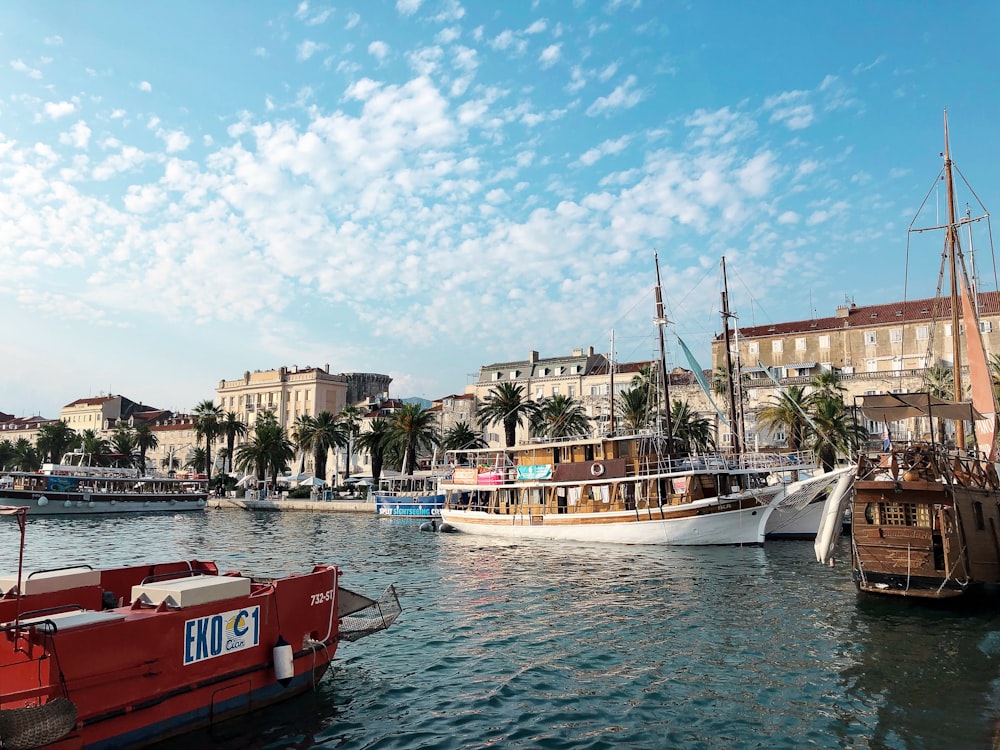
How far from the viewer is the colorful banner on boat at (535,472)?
43125mm

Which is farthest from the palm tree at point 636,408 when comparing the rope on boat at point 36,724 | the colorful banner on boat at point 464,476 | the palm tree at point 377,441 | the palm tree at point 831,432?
the rope on boat at point 36,724

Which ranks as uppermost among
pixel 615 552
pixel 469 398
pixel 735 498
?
pixel 469 398

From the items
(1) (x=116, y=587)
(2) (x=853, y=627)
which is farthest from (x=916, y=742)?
(1) (x=116, y=587)

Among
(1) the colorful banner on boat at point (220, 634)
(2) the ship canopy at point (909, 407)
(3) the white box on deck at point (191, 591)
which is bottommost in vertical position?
(1) the colorful banner on boat at point (220, 634)

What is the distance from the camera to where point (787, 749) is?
9992mm

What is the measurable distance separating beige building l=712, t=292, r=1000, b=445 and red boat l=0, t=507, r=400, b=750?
185 ft

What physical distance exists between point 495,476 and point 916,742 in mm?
37549

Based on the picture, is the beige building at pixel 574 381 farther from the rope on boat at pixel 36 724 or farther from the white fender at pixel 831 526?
the rope on boat at pixel 36 724

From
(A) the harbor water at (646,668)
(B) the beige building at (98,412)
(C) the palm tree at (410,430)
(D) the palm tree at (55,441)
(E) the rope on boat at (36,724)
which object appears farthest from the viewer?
(B) the beige building at (98,412)

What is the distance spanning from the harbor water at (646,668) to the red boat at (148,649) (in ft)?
2.11

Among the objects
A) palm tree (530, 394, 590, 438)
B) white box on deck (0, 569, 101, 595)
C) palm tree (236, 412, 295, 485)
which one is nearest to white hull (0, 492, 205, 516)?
palm tree (236, 412, 295, 485)

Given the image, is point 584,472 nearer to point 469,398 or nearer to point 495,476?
point 495,476

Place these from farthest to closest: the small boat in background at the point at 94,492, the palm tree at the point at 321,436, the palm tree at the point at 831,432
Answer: the palm tree at the point at 321,436, the small boat in background at the point at 94,492, the palm tree at the point at 831,432

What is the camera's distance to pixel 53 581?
10656 mm
